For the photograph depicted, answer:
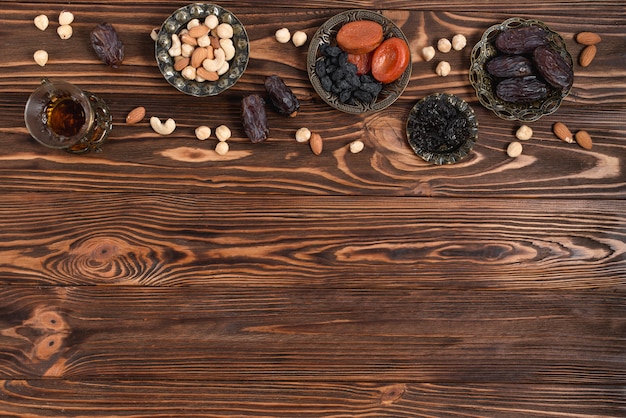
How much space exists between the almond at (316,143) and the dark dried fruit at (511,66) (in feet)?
1.27

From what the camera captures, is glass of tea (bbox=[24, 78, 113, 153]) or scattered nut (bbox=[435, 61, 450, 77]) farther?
scattered nut (bbox=[435, 61, 450, 77])

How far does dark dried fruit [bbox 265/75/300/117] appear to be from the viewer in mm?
1137

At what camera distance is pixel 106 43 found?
113 cm

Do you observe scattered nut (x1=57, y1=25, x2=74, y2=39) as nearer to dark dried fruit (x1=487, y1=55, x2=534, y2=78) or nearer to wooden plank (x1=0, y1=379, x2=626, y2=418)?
wooden plank (x1=0, y1=379, x2=626, y2=418)

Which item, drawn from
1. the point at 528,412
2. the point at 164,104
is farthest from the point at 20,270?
the point at 528,412

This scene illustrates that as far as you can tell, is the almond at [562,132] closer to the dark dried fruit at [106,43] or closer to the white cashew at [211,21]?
the white cashew at [211,21]

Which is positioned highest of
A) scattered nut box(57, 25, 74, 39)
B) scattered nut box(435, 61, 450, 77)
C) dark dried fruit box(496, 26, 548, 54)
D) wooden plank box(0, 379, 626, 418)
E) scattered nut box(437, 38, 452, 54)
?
scattered nut box(57, 25, 74, 39)

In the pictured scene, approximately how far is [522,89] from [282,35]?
1.68ft

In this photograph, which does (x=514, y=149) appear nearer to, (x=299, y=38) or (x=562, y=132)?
(x=562, y=132)

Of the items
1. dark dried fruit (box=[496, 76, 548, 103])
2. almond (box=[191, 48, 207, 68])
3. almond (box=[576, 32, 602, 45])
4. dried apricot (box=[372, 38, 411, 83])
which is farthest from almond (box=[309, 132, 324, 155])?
almond (box=[576, 32, 602, 45])

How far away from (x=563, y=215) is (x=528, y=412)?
1.44 ft

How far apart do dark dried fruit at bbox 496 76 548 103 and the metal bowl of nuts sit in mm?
534

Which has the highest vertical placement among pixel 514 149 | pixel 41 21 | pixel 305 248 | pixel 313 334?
pixel 41 21

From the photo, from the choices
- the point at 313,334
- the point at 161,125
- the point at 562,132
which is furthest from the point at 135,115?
the point at 562,132
